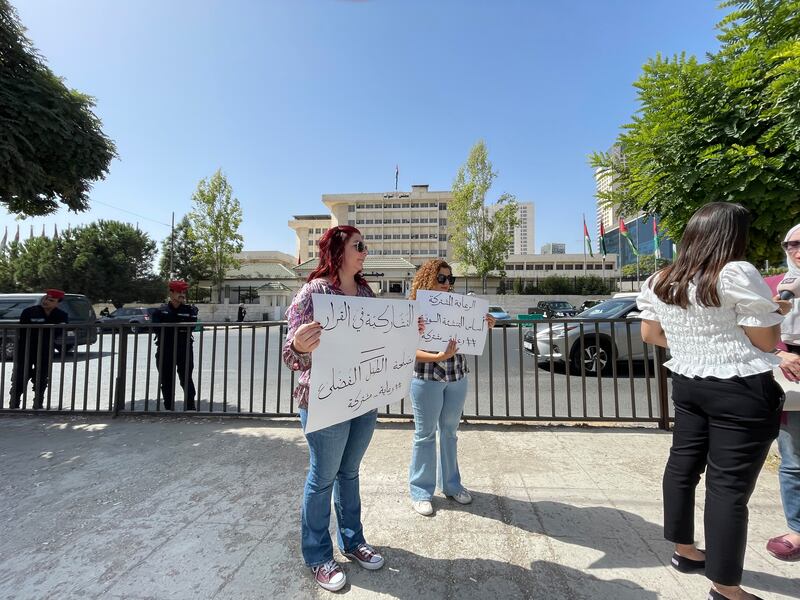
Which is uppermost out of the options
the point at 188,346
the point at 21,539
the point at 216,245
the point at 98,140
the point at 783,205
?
the point at 216,245

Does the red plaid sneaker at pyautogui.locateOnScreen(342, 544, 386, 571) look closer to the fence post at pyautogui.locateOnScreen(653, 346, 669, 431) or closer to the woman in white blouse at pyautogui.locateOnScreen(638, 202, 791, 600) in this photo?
the woman in white blouse at pyautogui.locateOnScreen(638, 202, 791, 600)

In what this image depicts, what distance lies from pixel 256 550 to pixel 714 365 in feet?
8.45

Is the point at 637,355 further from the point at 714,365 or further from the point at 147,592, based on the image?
the point at 147,592

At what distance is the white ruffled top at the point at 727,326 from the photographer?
1.62 metres

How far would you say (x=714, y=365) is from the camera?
1.73 m

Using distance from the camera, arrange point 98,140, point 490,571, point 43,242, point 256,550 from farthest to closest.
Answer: point 43,242 < point 98,140 < point 256,550 < point 490,571

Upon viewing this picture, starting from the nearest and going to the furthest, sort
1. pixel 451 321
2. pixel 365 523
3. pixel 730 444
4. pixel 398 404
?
1. pixel 730 444
2. pixel 365 523
3. pixel 451 321
4. pixel 398 404

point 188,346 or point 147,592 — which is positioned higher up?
point 188,346

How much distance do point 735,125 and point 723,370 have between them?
157 inches

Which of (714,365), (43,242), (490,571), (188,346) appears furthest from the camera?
(43,242)

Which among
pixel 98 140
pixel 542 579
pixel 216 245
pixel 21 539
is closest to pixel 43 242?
pixel 216 245

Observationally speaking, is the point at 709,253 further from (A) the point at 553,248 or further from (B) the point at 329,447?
(A) the point at 553,248

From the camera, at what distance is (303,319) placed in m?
1.81

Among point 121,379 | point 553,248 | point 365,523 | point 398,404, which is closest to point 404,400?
point 398,404
